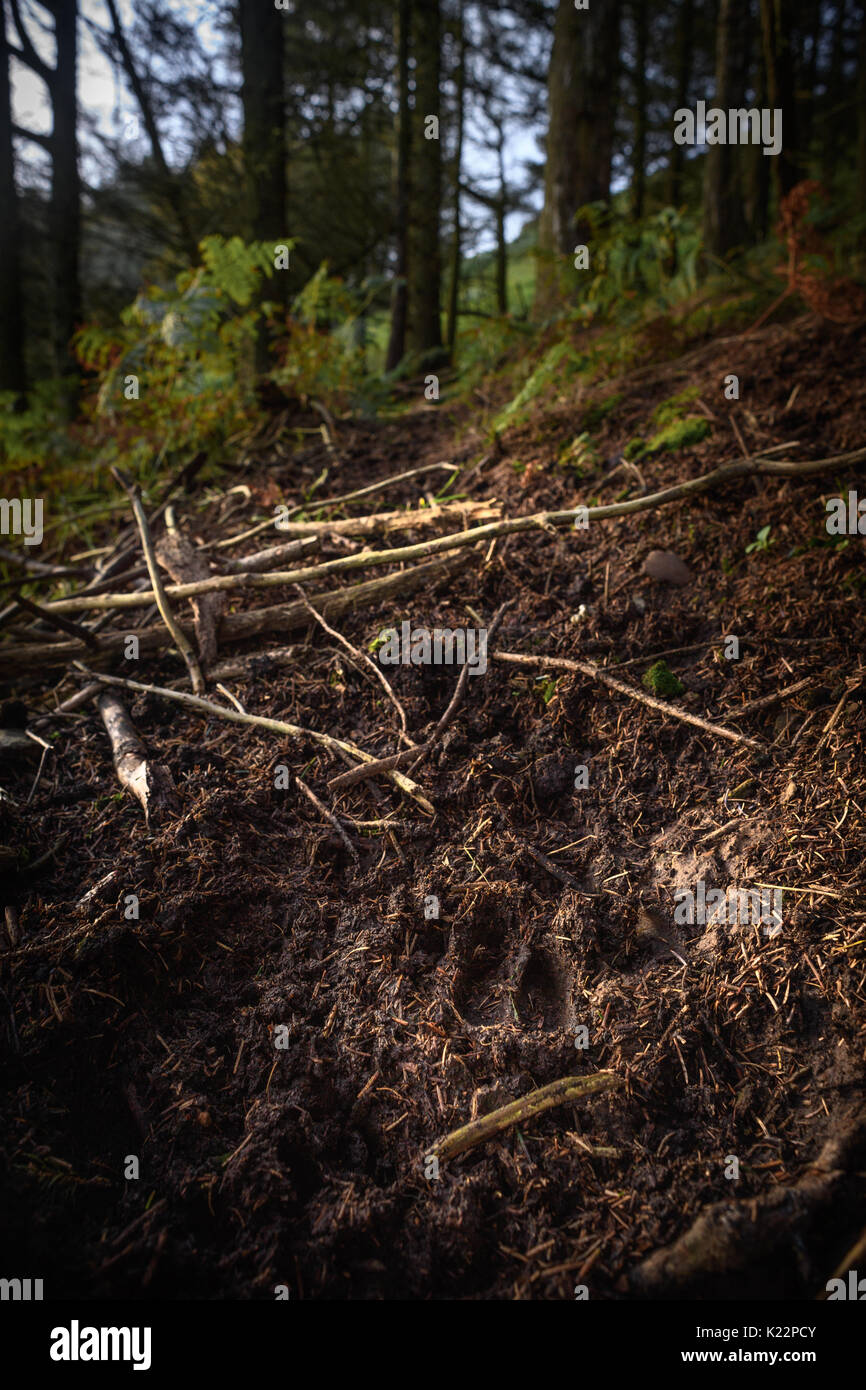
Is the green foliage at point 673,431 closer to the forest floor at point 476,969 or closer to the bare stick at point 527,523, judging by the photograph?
the bare stick at point 527,523

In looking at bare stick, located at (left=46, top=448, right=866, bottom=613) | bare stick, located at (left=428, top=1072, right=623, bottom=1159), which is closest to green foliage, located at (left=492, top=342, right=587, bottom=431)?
bare stick, located at (left=46, top=448, right=866, bottom=613)

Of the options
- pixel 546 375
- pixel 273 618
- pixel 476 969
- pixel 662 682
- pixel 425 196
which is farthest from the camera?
pixel 425 196

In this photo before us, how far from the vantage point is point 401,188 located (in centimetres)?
777

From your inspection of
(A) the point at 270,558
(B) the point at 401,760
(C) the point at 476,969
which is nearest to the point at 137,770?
(B) the point at 401,760

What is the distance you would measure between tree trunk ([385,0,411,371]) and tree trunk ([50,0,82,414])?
411cm

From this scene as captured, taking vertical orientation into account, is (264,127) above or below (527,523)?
above

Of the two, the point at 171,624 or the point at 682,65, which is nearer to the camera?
the point at 171,624

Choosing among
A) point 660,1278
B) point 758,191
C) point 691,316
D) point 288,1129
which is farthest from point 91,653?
point 758,191

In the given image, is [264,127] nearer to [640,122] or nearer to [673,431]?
[673,431]

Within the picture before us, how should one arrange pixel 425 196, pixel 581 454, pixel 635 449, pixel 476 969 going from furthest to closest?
1. pixel 425 196
2. pixel 581 454
3. pixel 635 449
4. pixel 476 969

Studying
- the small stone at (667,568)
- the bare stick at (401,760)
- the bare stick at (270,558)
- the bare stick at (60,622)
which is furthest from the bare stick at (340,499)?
the bare stick at (401,760)

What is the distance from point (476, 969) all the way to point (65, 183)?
11.4 metres

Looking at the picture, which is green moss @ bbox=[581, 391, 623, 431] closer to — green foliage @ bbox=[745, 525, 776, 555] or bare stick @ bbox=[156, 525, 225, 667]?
green foliage @ bbox=[745, 525, 776, 555]

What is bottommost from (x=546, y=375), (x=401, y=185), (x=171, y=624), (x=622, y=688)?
(x=622, y=688)
